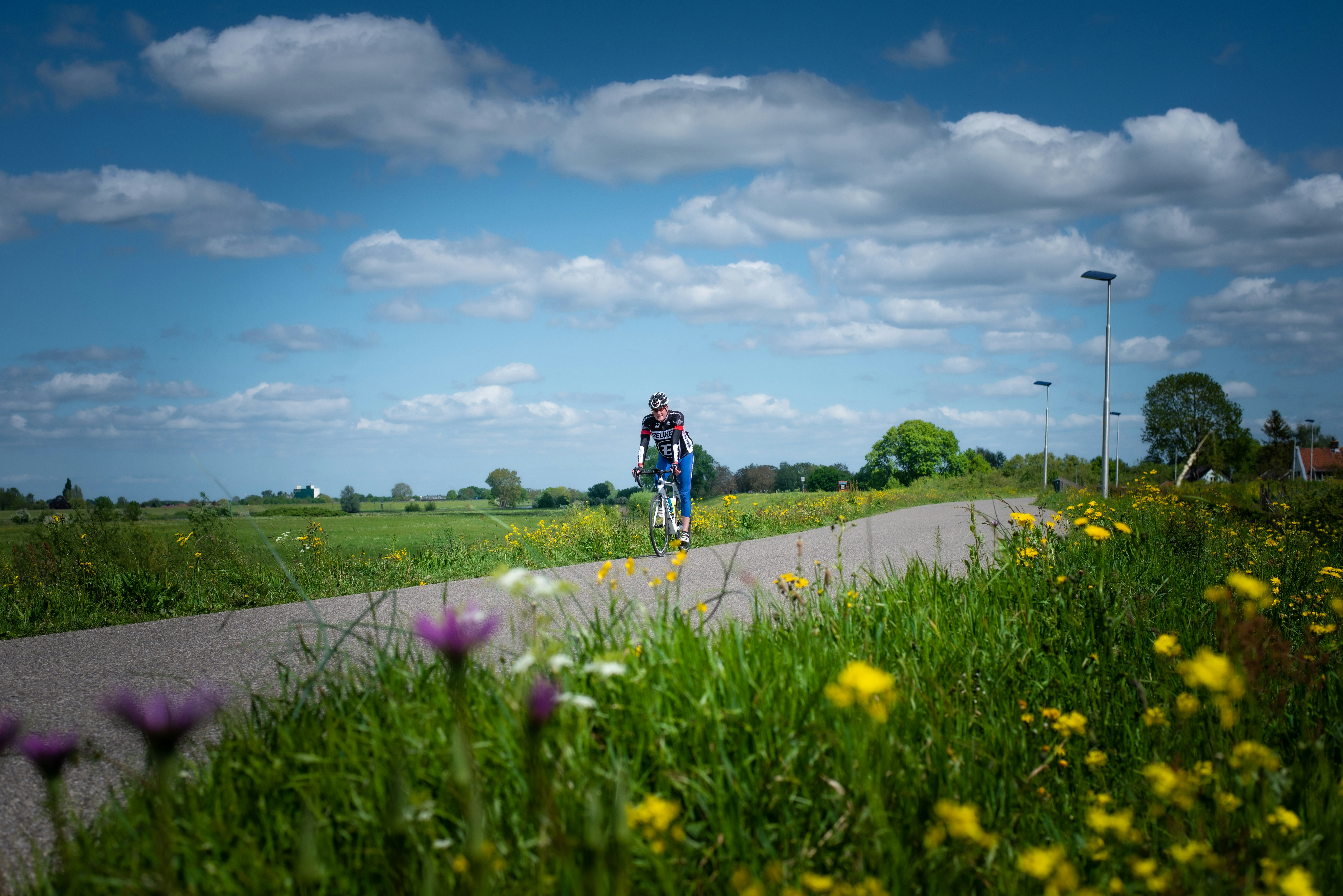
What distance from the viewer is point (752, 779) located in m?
2.31

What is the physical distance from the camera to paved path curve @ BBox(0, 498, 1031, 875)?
3.30 metres

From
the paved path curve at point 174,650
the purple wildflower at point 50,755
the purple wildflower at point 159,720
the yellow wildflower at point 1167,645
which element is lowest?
the paved path curve at point 174,650

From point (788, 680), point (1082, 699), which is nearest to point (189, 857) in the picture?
point (788, 680)

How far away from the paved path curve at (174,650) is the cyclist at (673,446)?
154cm

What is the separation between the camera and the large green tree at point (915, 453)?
289 ft

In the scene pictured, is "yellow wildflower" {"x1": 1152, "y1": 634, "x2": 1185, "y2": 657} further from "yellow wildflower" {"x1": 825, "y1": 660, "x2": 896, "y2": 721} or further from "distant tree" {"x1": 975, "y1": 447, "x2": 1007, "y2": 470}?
"distant tree" {"x1": 975, "y1": 447, "x2": 1007, "y2": 470}

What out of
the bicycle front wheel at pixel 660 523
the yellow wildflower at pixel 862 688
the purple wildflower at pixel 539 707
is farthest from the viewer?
the bicycle front wheel at pixel 660 523

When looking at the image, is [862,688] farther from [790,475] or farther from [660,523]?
[790,475]

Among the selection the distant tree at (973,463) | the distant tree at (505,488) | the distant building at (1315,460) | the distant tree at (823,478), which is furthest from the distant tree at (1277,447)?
the distant tree at (505,488)

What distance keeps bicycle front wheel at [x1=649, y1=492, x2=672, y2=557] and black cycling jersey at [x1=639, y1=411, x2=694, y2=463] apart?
66 cm

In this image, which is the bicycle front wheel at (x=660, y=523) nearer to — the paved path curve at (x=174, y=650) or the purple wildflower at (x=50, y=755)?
the paved path curve at (x=174, y=650)

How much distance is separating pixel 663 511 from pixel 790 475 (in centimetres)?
10107

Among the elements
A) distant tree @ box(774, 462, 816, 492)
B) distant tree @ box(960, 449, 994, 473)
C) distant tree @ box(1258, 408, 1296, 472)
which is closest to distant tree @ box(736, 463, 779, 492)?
distant tree @ box(774, 462, 816, 492)

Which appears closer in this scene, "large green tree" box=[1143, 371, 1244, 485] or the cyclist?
the cyclist
